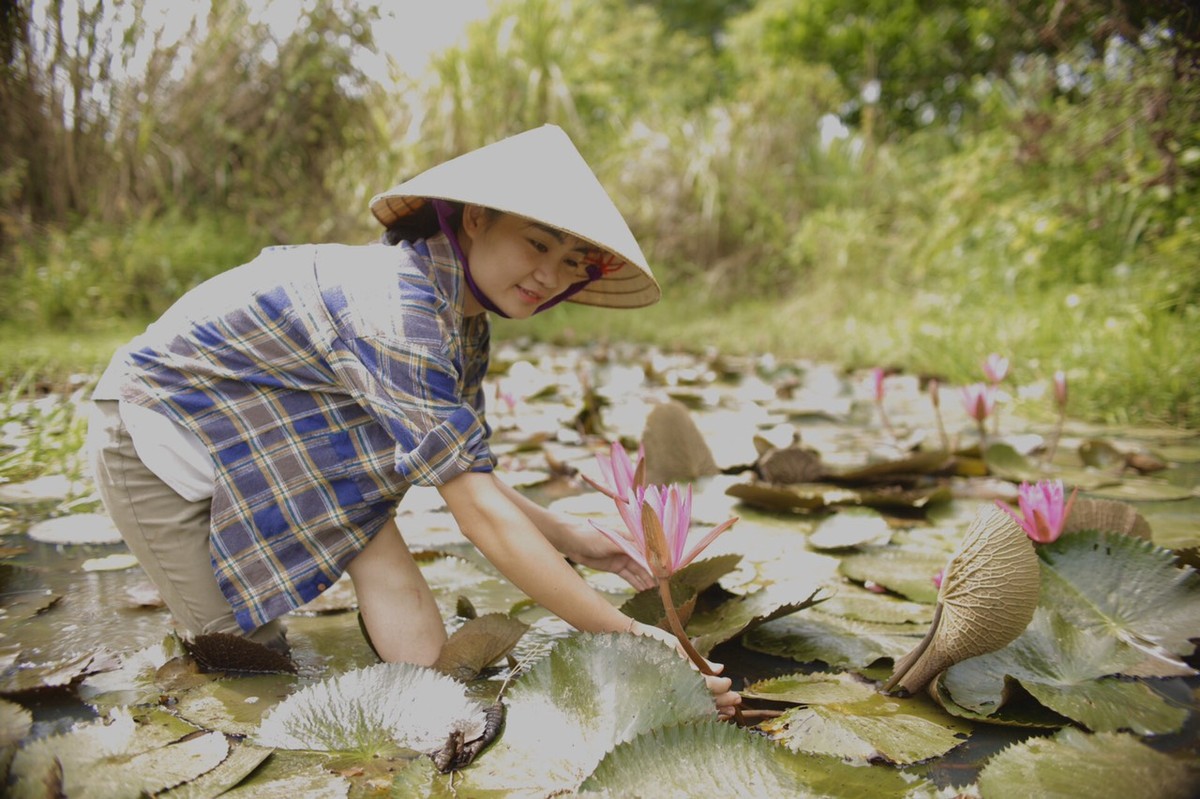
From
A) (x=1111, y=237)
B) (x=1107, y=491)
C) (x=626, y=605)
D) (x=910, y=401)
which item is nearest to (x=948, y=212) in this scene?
(x=1111, y=237)

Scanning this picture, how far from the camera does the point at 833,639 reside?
129 cm

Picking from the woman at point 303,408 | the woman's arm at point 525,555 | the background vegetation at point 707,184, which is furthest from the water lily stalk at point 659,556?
the background vegetation at point 707,184

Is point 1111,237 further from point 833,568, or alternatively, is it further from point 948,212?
Result: point 833,568

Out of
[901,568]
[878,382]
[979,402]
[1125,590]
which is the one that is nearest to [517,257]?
[901,568]

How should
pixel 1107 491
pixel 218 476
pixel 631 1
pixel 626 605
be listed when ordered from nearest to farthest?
1. pixel 626 605
2. pixel 218 476
3. pixel 1107 491
4. pixel 631 1

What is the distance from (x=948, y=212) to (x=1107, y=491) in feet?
14.4

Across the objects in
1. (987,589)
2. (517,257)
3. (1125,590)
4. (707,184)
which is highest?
(707,184)

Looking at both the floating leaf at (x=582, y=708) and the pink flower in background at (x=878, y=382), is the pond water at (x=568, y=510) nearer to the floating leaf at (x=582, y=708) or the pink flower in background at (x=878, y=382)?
the pink flower in background at (x=878, y=382)

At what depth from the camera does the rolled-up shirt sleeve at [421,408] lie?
1.12 m

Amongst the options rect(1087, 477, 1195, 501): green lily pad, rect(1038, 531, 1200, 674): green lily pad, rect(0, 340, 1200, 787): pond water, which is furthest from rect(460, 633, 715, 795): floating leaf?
rect(1087, 477, 1195, 501): green lily pad

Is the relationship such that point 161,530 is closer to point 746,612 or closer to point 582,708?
point 582,708

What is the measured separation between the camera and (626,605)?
121 cm

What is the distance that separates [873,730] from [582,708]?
0.34 metres

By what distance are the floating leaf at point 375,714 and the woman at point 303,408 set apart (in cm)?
22
